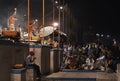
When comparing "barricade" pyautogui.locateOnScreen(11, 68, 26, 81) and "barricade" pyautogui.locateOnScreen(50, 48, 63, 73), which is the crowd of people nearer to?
"barricade" pyautogui.locateOnScreen(50, 48, 63, 73)

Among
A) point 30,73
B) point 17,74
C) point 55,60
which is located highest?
point 55,60

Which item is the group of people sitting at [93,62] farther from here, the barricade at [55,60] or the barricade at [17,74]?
the barricade at [17,74]

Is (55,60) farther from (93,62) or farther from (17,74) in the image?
(17,74)

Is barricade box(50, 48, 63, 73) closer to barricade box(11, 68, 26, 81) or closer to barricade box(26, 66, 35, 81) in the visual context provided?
barricade box(26, 66, 35, 81)

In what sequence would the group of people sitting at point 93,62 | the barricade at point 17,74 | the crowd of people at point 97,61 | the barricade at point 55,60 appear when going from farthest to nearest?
the barricade at point 55,60 < the group of people sitting at point 93,62 < the crowd of people at point 97,61 < the barricade at point 17,74

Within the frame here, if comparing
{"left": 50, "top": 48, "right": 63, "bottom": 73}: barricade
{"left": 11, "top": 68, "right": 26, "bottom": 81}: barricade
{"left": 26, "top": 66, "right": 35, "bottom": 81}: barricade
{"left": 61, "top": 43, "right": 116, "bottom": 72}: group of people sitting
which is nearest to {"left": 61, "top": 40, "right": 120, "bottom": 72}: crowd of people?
{"left": 61, "top": 43, "right": 116, "bottom": 72}: group of people sitting

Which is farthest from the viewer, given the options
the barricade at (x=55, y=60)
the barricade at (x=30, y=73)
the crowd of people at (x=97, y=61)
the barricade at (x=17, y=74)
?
the barricade at (x=55, y=60)

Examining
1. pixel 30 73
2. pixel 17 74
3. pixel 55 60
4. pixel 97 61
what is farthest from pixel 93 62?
pixel 17 74

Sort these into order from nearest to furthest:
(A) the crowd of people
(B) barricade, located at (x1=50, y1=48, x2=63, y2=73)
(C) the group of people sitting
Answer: (A) the crowd of people, (C) the group of people sitting, (B) barricade, located at (x1=50, y1=48, x2=63, y2=73)

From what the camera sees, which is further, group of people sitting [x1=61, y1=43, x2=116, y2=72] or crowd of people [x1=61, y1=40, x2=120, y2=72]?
group of people sitting [x1=61, y1=43, x2=116, y2=72]

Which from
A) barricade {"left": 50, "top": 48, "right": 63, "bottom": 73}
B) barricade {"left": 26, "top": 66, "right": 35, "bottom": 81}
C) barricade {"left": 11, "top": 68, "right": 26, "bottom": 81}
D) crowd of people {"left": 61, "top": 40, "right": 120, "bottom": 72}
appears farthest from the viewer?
barricade {"left": 50, "top": 48, "right": 63, "bottom": 73}

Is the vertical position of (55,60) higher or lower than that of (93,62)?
higher

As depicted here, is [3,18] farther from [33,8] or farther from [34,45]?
[34,45]

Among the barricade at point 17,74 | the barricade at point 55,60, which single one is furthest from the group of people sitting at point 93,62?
the barricade at point 17,74
